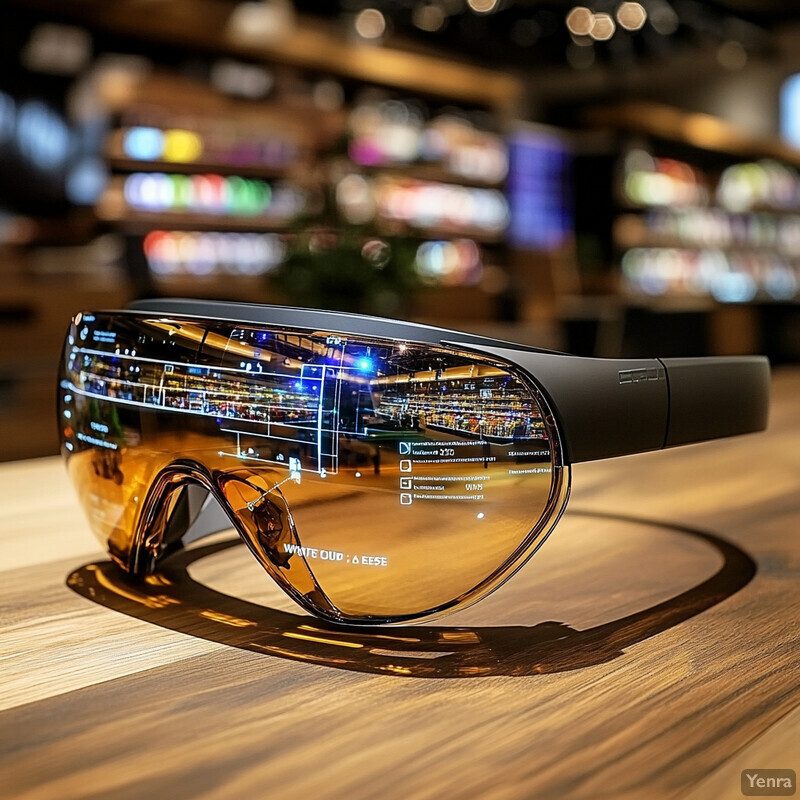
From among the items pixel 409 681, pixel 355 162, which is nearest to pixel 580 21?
pixel 355 162

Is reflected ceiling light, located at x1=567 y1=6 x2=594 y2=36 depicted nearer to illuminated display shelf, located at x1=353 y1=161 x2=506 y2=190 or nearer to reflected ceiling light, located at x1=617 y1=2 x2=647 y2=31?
reflected ceiling light, located at x1=617 y1=2 x2=647 y2=31

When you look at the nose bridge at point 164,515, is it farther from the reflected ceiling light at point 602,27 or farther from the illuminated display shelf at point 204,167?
the reflected ceiling light at point 602,27

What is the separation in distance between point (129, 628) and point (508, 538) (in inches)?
5.8

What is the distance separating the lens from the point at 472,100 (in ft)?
20.6

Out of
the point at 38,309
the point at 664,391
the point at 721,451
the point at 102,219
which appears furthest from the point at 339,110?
the point at 664,391

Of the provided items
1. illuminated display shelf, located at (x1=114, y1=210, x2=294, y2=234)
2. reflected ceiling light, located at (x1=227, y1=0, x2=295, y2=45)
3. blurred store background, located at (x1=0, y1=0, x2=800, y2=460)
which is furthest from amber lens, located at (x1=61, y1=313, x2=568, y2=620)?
reflected ceiling light, located at (x1=227, y1=0, x2=295, y2=45)

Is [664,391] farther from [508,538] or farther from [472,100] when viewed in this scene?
[472,100]

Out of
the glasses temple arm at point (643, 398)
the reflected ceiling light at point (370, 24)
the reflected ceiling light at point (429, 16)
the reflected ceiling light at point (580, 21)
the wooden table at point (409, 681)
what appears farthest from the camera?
the reflected ceiling light at point (370, 24)

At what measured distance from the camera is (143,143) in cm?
439

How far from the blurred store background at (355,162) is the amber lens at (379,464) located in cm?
176

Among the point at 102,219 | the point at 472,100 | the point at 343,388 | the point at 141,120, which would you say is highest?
the point at 472,100

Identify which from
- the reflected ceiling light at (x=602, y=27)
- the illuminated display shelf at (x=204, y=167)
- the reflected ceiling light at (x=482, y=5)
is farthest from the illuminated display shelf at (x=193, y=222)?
the reflected ceiling light at (x=602, y=27)

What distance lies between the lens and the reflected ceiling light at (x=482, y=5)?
14.7ft

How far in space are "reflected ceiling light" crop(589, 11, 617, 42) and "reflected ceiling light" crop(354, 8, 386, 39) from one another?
112 centimetres
